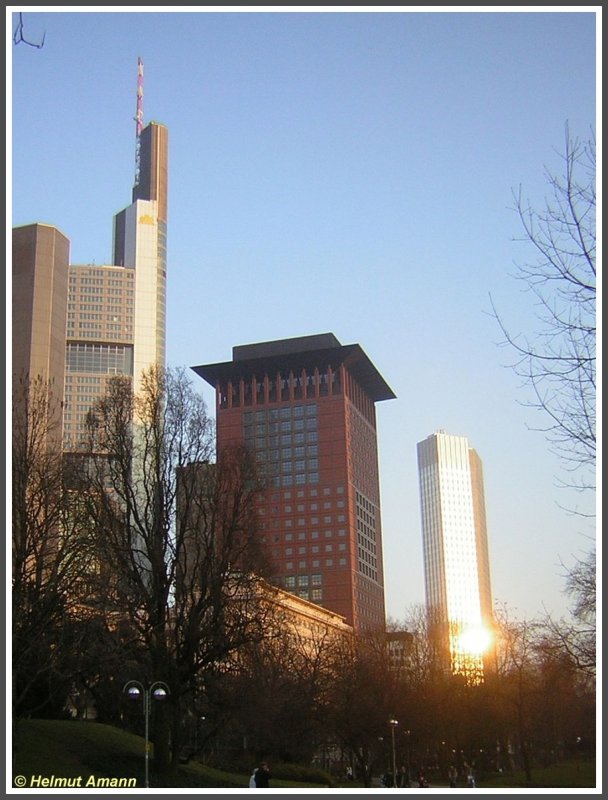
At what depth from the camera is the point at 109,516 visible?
3288 cm

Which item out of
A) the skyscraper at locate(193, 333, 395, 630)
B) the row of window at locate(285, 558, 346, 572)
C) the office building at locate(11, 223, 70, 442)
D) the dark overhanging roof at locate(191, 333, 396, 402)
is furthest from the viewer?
the dark overhanging roof at locate(191, 333, 396, 402)

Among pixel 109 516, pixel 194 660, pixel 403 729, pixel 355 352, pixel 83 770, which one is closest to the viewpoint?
pixel 83 770

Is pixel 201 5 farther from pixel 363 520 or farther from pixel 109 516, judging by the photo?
pixel 363 520

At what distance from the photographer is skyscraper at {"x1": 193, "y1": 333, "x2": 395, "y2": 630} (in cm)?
16600

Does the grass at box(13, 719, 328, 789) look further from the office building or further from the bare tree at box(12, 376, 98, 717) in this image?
the office building

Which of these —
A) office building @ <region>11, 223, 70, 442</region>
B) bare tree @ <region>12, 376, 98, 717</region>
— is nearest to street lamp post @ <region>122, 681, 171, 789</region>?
bare tree @ <region>12, 376, 98, 717</region>

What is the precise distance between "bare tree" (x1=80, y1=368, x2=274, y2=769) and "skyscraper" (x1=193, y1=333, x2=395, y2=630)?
12817 cm

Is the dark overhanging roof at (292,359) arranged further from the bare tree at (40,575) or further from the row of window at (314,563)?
the bare tree at (40,575)

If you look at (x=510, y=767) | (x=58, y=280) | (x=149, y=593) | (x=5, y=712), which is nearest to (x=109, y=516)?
(x=149, y=593)

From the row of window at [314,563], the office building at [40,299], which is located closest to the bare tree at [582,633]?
the row of window at [314,563]

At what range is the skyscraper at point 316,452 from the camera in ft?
545

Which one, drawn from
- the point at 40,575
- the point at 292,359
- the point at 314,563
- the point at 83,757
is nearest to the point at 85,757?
the point at 83,757

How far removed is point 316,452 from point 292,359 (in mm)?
18743

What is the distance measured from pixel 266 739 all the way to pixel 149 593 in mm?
21999
